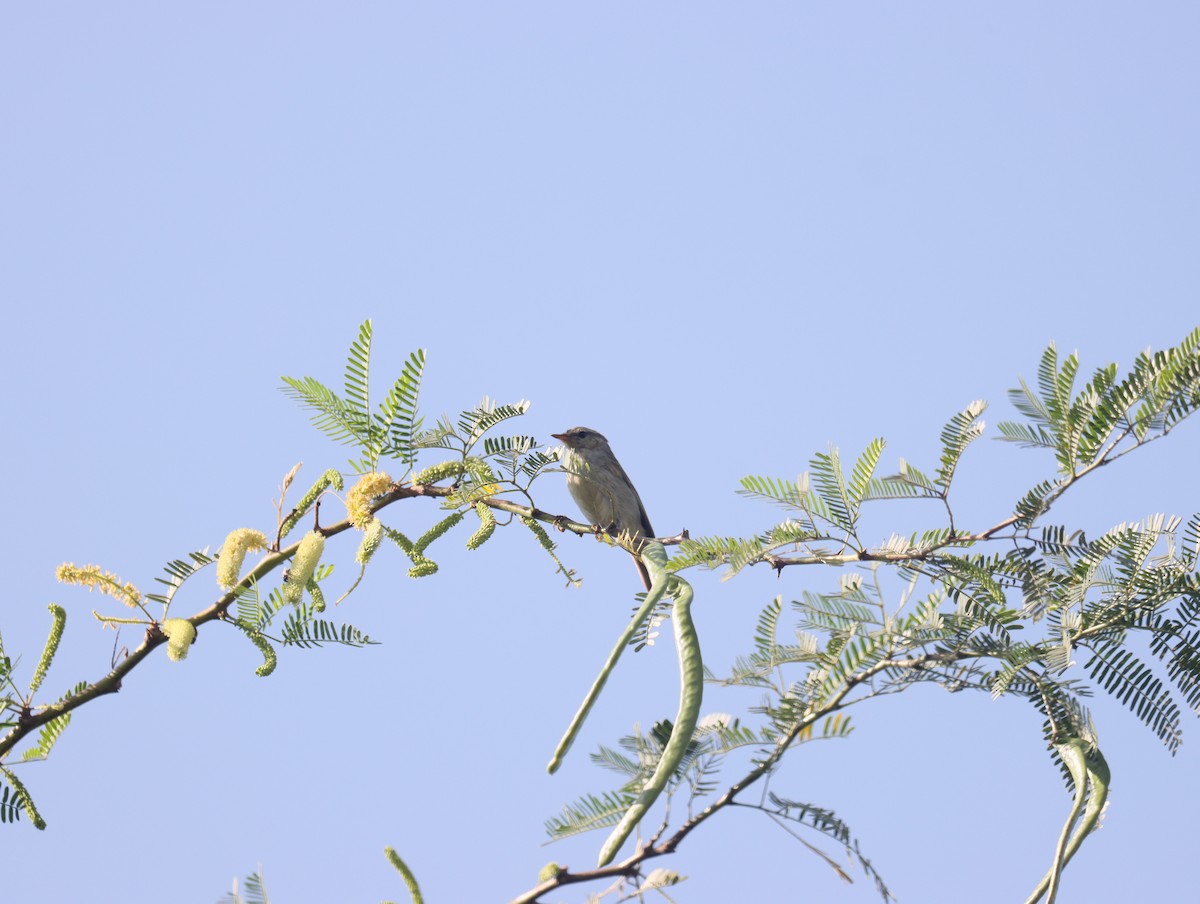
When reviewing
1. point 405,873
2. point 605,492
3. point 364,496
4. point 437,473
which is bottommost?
point 405,873

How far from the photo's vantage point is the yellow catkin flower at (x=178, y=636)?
256 centimetres

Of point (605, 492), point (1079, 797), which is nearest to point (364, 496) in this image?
point (1079, 797)

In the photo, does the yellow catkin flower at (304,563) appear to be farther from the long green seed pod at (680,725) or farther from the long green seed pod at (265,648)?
the long green seed pod at (680,725)

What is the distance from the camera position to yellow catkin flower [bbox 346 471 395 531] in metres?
2.73

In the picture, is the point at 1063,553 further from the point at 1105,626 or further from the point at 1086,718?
the point at 1086,718

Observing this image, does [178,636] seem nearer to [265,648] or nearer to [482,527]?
[265,648]

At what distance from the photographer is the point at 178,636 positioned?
2.60m

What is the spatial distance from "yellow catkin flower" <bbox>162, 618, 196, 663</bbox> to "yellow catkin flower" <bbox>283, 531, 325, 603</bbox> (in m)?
0.21

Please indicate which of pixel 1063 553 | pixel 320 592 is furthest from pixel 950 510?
pixel 320 592

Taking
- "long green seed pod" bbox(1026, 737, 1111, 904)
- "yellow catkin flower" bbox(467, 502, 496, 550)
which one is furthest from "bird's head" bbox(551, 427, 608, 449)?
"long green seed pod" bbox(1026, 737, 1111, 904)

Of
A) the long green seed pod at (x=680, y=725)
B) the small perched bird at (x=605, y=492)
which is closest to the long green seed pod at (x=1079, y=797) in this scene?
the long green seed pod at (x=680, y=725)

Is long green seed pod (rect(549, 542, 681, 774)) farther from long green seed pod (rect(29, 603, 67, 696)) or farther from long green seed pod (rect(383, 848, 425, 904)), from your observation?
long green seed pod (rect(29, 603, 67, 696))

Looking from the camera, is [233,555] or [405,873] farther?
[233,555]

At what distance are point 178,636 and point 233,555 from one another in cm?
21
